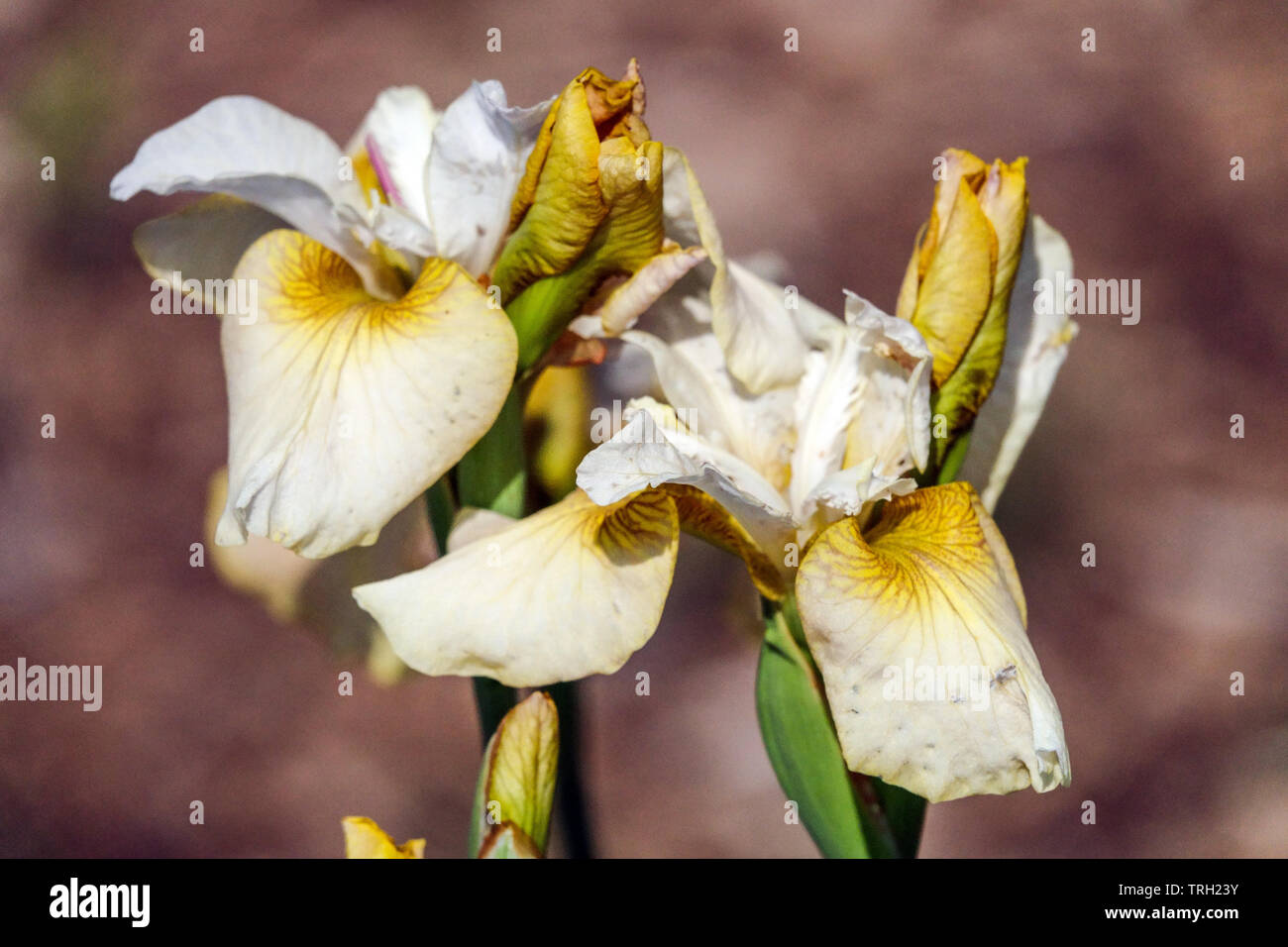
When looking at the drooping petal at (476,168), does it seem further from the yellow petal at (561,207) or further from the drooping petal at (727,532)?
the drooping petal at (727,532)

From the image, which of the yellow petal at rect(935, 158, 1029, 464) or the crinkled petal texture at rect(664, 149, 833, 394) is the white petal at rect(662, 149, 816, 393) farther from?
the yellow petal at rect(935, 158, 1029, 464)

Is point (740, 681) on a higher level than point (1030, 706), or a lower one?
lower

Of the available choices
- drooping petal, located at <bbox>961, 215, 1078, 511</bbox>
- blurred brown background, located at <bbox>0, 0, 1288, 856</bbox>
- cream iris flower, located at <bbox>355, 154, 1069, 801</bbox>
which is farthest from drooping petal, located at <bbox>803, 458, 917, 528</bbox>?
blurred brown background, located at <bbox>0, 0, 1288, 856</bbox>

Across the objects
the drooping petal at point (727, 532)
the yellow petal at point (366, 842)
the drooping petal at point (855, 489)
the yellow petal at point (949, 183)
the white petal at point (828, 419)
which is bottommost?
the yellow petal at point (366, 842)

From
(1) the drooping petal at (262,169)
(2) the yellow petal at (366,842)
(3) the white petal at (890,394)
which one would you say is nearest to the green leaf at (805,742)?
(3) the white petal at (890,394)

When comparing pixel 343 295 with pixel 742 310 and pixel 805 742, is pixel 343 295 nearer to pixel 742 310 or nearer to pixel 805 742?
pixel 742 310

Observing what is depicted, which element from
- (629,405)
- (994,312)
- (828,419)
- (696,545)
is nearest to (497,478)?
(629,405)
